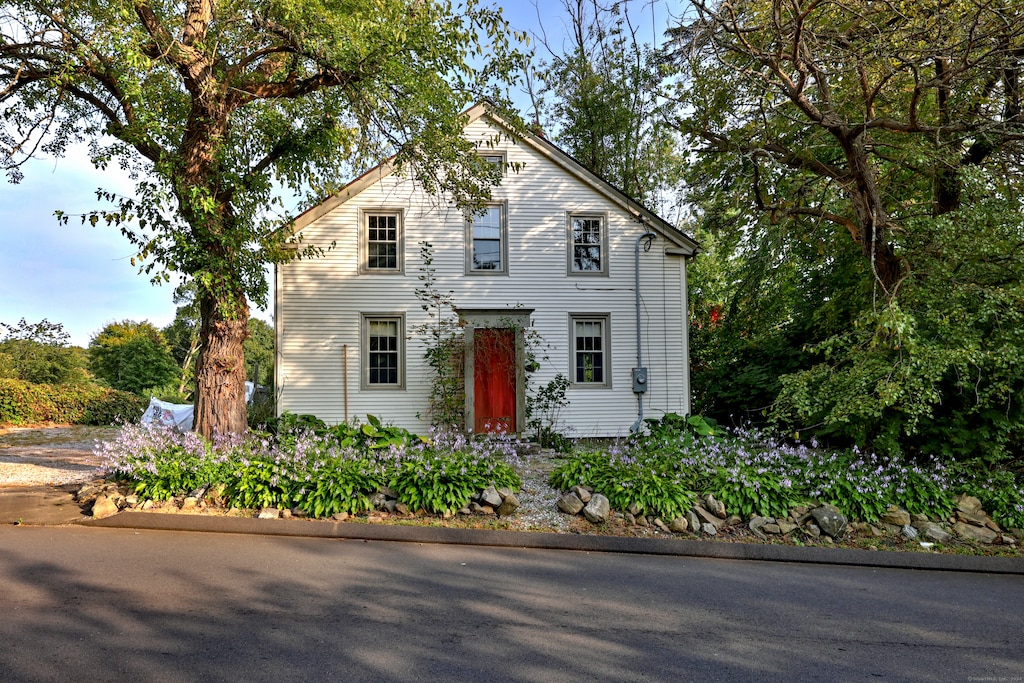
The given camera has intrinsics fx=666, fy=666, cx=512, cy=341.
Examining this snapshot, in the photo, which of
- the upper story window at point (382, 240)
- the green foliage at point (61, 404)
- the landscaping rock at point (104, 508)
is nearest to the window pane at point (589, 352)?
the upper story window at point (382, 240)

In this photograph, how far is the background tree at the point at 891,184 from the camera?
812 cm

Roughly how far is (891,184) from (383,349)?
10225mm

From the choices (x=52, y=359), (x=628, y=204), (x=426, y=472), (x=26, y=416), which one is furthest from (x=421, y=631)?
(x=52, y=359)

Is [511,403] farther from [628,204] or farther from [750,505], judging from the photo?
[750,505]

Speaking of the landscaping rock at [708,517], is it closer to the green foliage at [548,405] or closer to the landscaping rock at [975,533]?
the landscaping rock at [975,533]

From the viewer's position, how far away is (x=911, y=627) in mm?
5043

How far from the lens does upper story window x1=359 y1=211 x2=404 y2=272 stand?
14648 millimetres

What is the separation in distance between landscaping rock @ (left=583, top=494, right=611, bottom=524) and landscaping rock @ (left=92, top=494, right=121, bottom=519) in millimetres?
5497

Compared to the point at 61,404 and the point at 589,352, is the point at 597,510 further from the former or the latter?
the point at 61,404

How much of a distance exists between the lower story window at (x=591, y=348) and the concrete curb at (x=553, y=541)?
26.1 feet

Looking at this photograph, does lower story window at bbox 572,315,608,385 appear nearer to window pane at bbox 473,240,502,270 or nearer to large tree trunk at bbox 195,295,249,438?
window pane at bbox 473,240,502,270

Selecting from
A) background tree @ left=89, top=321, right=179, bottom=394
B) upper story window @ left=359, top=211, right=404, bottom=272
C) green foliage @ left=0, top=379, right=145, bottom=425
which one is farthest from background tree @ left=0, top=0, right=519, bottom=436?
background tree @ left=89, top=321, right=179, bottom=394

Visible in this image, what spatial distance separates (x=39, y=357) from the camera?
942 inches

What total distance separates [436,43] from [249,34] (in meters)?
2.72
